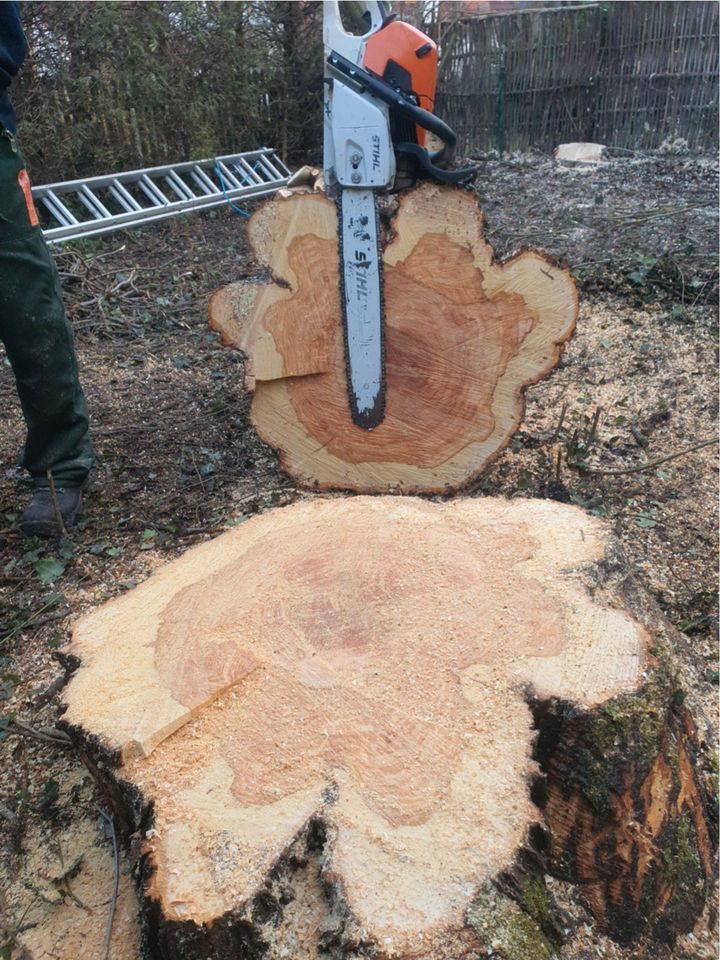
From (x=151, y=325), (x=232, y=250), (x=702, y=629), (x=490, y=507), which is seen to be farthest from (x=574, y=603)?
(x=232, y=250)

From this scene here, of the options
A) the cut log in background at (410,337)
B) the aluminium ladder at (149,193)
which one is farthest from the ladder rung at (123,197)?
the cut log in background at (410,337)

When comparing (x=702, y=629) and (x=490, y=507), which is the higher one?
(x=490, y=507)

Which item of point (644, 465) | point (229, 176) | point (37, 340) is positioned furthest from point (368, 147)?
point (229, 176)

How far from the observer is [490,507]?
1804mm

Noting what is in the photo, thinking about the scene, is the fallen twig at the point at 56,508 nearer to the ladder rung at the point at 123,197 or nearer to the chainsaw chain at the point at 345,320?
the chainsaw chain at the point at 345,320

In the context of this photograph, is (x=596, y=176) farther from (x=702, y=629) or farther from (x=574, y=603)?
(x=574, y=603)

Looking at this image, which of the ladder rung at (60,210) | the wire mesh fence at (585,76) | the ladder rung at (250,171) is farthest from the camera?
the wire mesh fence at (585,76)

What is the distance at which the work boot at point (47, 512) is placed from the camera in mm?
2521

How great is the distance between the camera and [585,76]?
834 cm

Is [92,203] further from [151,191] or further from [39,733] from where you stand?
[39,733]

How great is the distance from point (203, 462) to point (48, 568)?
2.56 feet

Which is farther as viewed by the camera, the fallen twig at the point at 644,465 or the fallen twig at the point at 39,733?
the fallen twig at the point at 644,465

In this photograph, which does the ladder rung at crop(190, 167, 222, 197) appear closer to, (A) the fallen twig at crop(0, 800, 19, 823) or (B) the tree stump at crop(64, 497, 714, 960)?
(B) the tree stump at crop(64, 497, 714, 960)

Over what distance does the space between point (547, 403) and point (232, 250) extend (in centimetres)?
305
